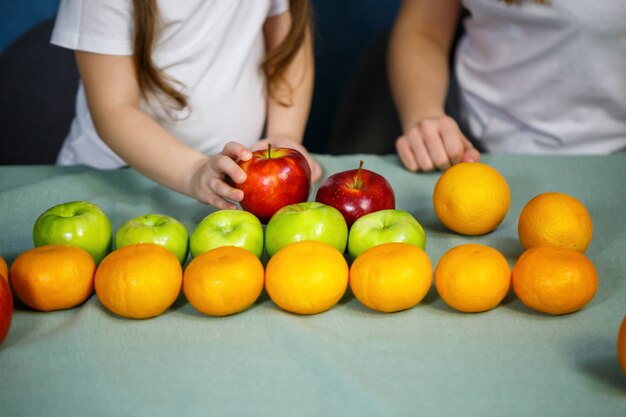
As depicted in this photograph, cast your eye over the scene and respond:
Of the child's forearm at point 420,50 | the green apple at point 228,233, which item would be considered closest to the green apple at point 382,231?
the green apple at point 228,233

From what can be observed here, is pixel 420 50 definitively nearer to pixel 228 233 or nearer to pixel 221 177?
pixel 221 177

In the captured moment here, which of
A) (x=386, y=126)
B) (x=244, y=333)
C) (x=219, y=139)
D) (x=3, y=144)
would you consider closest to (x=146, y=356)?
(x=244, y=333)

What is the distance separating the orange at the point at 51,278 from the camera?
76cm

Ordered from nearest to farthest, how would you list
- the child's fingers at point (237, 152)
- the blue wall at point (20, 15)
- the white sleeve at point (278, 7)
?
the child's fingers at point (237, 152) → the white sleeve at point (278, 7) → the blue wall at point (20, 15)

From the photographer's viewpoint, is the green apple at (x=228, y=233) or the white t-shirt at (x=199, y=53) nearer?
the green apple at (x=228, y=233)

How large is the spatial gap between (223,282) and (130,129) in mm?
484

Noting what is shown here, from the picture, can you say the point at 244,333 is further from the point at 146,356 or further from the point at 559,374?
the point at 559,374

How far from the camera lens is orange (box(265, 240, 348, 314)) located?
741 mm

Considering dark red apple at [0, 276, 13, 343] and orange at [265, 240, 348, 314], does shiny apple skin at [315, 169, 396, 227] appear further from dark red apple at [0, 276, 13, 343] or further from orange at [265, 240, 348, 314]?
dark red apple at [0, 276, 13, 343]

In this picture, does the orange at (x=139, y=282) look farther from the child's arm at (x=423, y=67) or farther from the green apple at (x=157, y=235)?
the child's arm at (x=423, y=67)

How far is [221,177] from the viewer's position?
0.99 metres

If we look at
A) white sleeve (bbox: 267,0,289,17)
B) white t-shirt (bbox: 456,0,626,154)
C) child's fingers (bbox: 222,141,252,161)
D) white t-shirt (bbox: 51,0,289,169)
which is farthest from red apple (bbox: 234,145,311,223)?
white t-shirt (bbox: 456,0,626,154)

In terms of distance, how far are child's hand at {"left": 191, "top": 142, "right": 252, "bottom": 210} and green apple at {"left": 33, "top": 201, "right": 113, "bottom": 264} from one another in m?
0.16

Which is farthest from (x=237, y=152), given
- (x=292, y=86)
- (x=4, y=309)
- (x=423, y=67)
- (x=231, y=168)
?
(x=423, y=67)
